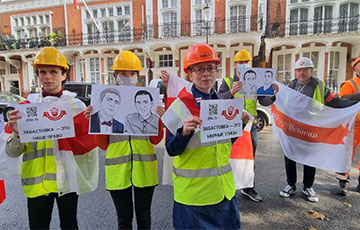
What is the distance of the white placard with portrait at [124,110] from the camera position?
6.22 ft

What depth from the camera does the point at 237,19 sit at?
15586 millimetres

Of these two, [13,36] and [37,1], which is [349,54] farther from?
[13,36]

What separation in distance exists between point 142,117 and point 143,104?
12cm

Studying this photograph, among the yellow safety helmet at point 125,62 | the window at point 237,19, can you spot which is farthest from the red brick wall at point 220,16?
the yellow safety helmet at point 125,62

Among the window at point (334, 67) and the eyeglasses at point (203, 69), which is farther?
the window at point (334, 67)

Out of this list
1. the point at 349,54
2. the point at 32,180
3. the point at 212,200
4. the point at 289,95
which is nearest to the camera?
the point at 212,200

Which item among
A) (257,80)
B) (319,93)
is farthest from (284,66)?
(257,80)

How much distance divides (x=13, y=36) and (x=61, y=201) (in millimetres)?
24857

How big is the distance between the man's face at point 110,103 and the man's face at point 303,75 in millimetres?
2958

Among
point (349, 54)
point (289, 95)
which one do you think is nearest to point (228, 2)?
point (349, 54)

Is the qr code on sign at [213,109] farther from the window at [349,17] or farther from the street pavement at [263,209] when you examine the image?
the window at [349,17]

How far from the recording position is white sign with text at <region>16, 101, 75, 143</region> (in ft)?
5.76

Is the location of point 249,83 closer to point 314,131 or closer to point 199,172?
point 314,131

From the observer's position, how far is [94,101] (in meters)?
1.89
